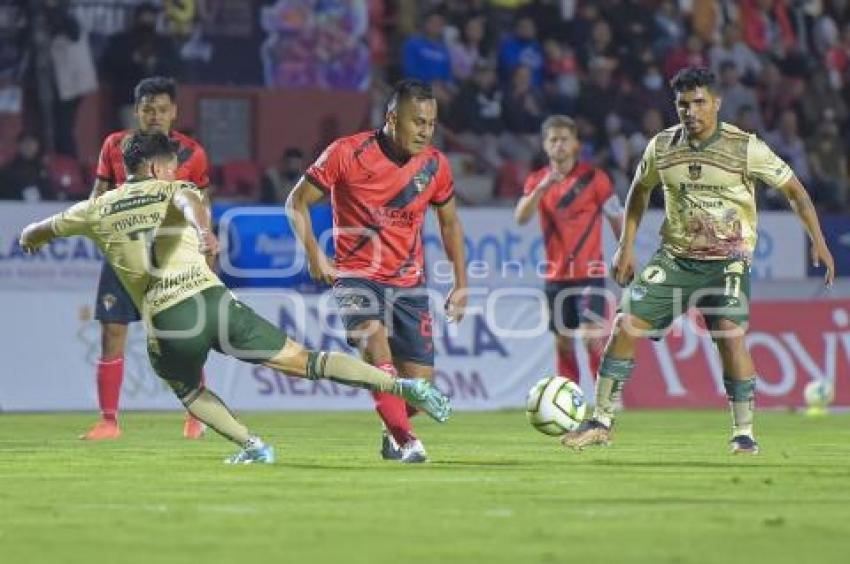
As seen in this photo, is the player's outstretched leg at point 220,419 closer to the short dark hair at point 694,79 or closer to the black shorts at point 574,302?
the short dark hair at point 694,79

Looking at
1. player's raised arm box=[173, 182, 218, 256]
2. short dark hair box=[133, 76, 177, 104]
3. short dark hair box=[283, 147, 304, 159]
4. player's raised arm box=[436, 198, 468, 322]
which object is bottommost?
short dark hair box=[283, 147, 304, 159]

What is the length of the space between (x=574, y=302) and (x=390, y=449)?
573 cm

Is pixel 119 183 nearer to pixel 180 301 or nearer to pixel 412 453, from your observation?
pixel 180 301

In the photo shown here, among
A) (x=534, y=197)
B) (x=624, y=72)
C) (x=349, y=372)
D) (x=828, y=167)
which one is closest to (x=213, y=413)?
(x=349, y=372)

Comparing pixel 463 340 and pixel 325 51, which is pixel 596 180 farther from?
pixel 325 51

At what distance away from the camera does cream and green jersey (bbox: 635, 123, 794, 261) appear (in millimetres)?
12344

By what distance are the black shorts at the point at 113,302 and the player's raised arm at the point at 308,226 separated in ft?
10.00

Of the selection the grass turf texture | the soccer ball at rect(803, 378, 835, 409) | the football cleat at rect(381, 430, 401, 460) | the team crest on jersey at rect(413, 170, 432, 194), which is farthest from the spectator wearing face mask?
the football cleat at rect(381, 430, 401, 460)

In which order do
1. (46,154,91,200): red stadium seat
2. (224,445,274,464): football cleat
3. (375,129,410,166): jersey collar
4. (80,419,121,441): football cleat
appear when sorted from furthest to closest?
(46,154,91,200): red stadium seat < (80,419,121,441): football cleat < (375,129,410,166): jersey collar < (224,445,274,464): football cleat

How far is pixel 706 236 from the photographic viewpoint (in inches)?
488

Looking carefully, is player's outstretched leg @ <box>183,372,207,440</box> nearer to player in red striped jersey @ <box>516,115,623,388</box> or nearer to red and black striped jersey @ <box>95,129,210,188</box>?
red and black striped jersey @ <box>95,129,210,188</box>

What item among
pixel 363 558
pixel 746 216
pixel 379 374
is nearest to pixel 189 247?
pixel 379 374

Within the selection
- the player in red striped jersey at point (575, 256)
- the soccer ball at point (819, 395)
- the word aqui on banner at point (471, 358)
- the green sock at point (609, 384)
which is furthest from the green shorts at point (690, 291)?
the soccer ball at point (819, 395)

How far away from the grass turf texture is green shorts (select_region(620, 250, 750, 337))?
84 cm
